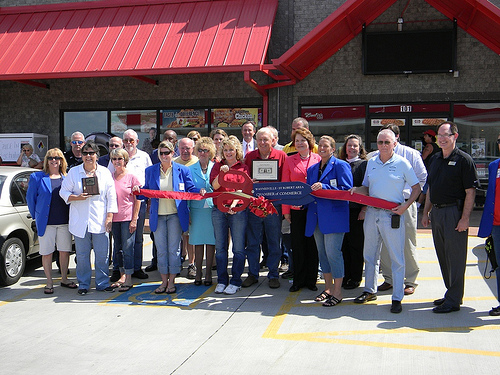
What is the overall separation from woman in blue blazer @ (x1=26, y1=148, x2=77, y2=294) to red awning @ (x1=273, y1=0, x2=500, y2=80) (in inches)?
246

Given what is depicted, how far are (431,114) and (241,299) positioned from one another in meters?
8.83

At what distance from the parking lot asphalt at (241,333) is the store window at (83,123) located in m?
8.39

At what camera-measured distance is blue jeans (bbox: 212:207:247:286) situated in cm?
659

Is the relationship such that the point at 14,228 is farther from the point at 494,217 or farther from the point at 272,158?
the point at 494,217

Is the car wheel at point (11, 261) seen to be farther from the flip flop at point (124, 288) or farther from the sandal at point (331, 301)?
the sandal at point (331, 301)

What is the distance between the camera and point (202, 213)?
6867 mm

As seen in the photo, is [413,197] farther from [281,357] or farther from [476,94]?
[476,94]

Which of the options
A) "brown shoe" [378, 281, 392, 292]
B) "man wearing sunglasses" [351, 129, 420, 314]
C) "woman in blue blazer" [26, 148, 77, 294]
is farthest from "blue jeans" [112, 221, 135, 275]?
"brown shoe" [378, 281, 392, 292]

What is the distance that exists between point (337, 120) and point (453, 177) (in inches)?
323

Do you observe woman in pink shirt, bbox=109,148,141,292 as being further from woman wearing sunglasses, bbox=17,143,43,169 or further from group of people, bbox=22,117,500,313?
woman wearing sunglasses, bbox=17,143,43,169

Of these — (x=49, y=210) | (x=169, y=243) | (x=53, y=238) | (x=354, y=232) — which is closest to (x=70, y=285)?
(x=53, y=238)

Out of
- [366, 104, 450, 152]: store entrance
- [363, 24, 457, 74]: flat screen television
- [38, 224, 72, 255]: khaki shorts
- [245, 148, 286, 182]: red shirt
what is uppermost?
[363, 24, 457, 74]: flat screen television

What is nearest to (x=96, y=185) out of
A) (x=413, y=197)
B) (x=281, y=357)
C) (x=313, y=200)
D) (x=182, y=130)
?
(x=313, y=200)

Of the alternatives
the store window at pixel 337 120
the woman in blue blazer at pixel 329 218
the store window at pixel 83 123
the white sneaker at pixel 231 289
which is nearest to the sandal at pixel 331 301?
the woman in blue blazer at pixel 329 218
